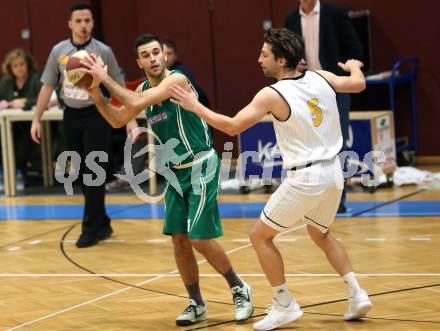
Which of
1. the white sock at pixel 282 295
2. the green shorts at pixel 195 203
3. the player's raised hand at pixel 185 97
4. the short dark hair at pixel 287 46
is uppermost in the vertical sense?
the short dark hair at pixel 287 46

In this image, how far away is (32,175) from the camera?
14.4 meters

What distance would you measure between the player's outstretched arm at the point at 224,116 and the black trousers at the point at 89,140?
336 centimetres

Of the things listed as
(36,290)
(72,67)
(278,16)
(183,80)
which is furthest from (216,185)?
(278,16)

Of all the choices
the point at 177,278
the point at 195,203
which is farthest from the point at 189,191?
the point at 177,278

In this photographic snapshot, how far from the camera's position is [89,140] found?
9266 millimetres

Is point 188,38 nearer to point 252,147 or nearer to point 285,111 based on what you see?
point 252,147

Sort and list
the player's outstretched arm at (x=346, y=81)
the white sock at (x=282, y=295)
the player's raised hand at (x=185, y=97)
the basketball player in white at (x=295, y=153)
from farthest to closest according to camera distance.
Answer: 1. the player's outstretched arm at (x=346, y=81)
2. the white sock at (x=282, y=295)
3. the basketball player in white at (x=295, y=153)
4. the player's raised hand at (x=185, y=97)

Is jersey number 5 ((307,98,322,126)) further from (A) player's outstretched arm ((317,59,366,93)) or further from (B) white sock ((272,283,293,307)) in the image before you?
(B) white sock ((272,283,293,307))

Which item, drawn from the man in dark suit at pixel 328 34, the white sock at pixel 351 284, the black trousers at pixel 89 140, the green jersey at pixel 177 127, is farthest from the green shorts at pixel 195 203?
the man in dark suit at pixel 328 34

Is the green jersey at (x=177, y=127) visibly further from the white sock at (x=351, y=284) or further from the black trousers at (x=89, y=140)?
the black trousers at (x=89, y=140)

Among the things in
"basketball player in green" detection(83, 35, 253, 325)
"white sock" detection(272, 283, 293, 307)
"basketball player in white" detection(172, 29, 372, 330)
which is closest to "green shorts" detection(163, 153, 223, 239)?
"basketball player in green" detection(83, 35, 253, 325)

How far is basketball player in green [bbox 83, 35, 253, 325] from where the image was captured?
20.9 ft

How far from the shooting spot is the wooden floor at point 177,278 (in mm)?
6520

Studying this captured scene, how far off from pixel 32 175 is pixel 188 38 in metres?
3.12
